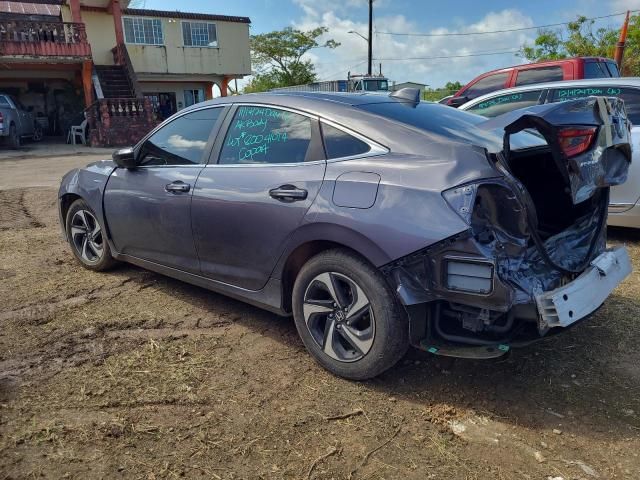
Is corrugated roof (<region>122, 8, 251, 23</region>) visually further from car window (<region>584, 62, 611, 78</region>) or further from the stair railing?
car window (<region>584, 62, 611, 78</region>)

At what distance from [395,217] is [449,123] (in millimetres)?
920

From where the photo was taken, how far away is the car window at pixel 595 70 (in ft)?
27.7

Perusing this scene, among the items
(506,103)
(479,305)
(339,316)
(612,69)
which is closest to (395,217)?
(479,305)

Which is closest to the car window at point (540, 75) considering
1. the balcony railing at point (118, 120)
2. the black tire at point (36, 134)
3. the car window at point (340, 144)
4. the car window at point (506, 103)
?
the car window at point (506, 103)

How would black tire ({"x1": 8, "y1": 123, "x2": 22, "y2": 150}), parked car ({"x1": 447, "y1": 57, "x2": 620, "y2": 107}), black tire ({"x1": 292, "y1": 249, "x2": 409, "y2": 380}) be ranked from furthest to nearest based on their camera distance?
black tire ({"x1": 8, "y1": 123, "x2": 22, "y2": 150})
parked car ({"x1": 447, "y1": 57, "x2": 620, "y2": 107})
black tire ({"x1": 292, "y1": 249, "x2": 409, "y2": 380})

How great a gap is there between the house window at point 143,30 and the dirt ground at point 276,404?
79.9 feet

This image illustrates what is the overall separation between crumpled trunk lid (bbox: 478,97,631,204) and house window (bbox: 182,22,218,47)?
85.7 ft

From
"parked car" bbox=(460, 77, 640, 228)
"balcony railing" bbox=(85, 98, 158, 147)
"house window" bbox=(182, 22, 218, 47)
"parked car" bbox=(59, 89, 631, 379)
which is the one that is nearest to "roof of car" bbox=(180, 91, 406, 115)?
"parked car" bbox=(59, 89, 631, 379)

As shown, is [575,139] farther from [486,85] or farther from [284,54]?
[284,54]

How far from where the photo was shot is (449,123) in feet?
10.3

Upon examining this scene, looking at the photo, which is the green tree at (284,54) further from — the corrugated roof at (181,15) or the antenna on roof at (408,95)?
the antenna on roof at (408,95)

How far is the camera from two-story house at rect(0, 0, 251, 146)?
1894 cm

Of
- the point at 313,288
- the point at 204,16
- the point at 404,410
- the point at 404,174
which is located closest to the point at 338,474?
the point at 404,410

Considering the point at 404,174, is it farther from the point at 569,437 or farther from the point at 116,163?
the point at 116,163
